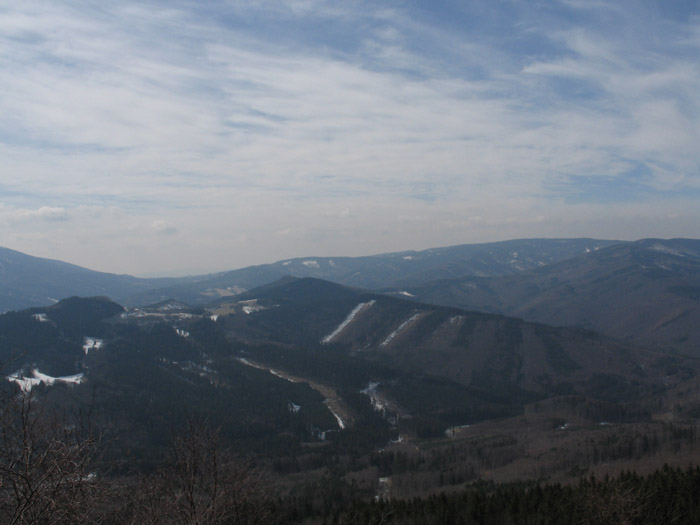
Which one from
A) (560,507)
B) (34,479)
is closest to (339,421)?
(560,507)

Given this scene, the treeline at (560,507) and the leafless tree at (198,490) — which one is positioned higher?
the leafless tree at (198,490)

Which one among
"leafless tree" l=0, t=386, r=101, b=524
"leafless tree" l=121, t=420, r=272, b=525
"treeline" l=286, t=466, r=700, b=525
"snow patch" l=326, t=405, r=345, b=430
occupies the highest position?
"leafless tree" l=0, t=386, r=101, b=524

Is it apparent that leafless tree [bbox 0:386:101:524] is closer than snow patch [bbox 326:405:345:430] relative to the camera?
Yes

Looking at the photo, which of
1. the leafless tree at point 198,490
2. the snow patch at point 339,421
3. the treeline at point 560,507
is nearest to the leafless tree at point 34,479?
the leafless tree at point 198,490

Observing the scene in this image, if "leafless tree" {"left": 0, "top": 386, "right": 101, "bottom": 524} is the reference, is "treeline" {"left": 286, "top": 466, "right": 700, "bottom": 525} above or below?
below

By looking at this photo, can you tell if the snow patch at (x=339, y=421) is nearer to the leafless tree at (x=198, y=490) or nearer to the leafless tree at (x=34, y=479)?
the leafless tree at (x=198, y=490)

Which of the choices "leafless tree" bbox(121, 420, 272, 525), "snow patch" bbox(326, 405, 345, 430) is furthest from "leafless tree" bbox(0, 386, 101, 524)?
"snow patch" bbox(326, 405, 345, 430)

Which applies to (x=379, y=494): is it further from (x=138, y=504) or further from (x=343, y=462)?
(x=138, y=504)

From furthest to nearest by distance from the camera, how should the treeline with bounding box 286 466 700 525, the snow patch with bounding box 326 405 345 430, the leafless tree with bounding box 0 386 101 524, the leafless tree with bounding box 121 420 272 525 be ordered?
the snow patch with bounding box 326 405 345 430
the treeline with bounding box 286 466 700 525
the leafless tree with bounding box 121 420 272 525
the leafless tree with bounding box 0 386 101 524

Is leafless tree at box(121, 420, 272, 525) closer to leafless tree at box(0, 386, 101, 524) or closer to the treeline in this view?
leafless tree at box(0, 386, 101, 524)
